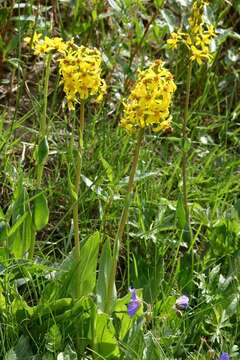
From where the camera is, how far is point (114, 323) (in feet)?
7.26

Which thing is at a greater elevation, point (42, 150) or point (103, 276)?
point (42, 150)

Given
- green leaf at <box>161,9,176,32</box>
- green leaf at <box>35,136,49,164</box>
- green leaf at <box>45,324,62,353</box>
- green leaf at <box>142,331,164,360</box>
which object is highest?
green leaf at <box>161,9,176,32</box>

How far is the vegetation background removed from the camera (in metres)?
2.13

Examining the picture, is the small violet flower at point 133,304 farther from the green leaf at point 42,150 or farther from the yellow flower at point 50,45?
the yellow flower at point 50,45

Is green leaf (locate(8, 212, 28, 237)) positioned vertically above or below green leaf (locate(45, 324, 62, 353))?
above

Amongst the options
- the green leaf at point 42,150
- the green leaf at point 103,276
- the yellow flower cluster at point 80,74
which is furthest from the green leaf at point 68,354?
the yellow flower cluster at point 80,74

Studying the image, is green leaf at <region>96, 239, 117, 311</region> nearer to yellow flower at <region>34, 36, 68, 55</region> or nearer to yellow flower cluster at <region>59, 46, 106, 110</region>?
yellow flower cluster at <region>59, 46, 106, 110</region>

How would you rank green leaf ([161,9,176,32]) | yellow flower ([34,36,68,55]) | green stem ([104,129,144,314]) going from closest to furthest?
1. green stem ([104,129,144,314])
2. yellow flower ([34,36,68,55])
3. green leaf ([161,9,176,32])

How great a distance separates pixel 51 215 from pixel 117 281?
349mm

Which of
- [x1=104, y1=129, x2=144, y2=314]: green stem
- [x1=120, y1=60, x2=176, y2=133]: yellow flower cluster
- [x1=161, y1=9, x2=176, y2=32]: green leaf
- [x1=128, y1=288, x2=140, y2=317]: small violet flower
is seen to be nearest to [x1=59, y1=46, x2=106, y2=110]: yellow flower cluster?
[x1=120, y1=60, x2=176, y2=133]: yellow flower cluster

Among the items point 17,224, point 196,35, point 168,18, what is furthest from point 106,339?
point 168,18

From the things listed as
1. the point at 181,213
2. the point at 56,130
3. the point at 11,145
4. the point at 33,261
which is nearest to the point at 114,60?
the point at 56,130

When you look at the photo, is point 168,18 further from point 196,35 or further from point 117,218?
point 117,218

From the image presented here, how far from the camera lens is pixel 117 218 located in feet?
8.75
